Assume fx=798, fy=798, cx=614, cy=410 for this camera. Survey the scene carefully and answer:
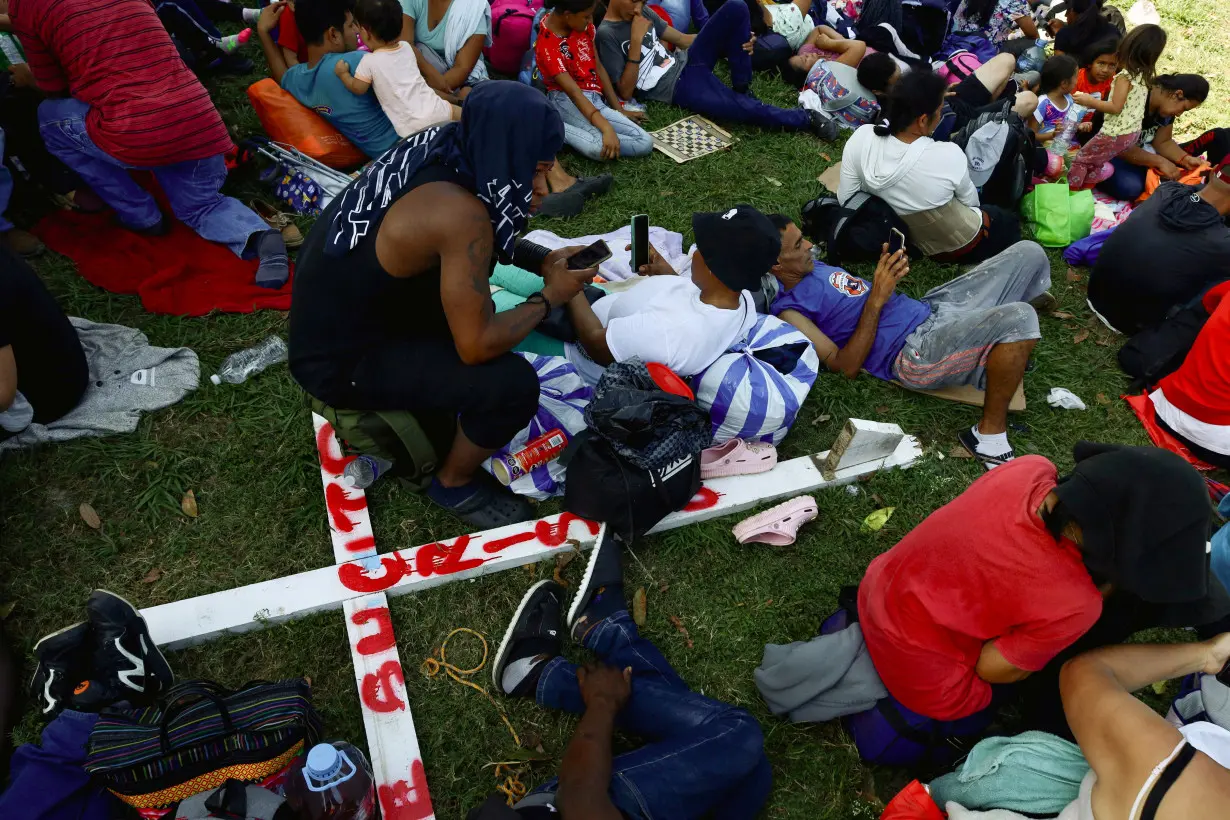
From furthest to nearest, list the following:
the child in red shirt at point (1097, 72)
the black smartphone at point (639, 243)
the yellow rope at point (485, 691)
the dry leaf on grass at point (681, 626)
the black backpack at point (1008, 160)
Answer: the child in red shirt at point (1097, 72), the black backpack at point (1008, 160), the black smartphone at point (639, 243), the dry leaf on grass at point (681, 626), the yellow rope at point (485, 691)

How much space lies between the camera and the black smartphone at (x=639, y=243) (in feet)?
14.4

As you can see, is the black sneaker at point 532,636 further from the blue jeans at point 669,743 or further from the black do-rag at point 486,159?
the black do-rag at point 486,159

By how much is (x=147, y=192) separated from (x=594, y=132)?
297cm

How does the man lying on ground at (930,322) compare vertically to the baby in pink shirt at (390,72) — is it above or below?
below

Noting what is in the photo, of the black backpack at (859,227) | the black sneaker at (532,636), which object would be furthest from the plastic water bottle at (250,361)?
the black backpack at (859,227)

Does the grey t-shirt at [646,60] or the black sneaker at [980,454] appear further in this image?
the grey t-shirt at [646,60]

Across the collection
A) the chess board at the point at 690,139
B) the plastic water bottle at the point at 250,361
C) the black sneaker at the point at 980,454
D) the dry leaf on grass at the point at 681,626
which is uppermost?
the chess board at the point at 690,139

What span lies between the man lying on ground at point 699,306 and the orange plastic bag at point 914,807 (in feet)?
6.32

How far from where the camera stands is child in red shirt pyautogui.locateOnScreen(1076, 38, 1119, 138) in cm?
668

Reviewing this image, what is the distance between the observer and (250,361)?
413cm

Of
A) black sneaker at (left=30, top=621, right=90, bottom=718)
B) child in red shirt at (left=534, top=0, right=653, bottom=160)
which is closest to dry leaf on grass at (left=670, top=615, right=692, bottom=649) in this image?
black sneaker at (left=30, top=621, right=90, bottom=718)

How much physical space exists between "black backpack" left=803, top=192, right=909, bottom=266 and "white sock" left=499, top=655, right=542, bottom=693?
135 inches

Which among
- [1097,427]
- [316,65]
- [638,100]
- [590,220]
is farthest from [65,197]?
[1097,427]

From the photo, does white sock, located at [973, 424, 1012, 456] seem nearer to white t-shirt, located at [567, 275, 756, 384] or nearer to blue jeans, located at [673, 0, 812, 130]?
white t-shirt, located at [567, 275, 756, 384]
